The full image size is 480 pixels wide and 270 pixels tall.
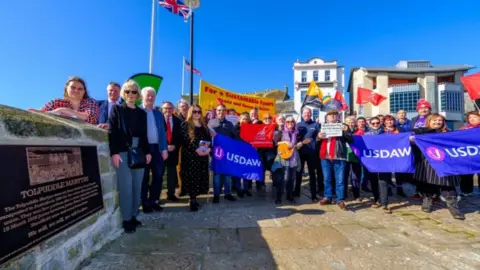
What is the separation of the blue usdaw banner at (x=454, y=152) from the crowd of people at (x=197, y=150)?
0.20 metres

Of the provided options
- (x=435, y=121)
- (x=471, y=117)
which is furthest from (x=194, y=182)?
(x=471, y=117)

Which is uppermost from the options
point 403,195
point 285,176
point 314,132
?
point 314,132

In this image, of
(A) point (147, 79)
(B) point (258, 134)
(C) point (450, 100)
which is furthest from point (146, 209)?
(C) point (450, 100)

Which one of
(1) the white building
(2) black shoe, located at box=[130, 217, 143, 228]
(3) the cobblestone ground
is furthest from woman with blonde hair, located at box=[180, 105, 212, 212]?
(1) the white building

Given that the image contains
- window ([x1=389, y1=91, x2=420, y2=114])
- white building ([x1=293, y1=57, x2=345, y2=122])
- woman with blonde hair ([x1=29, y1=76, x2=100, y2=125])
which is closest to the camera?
woman with blonde hair ([x1=29, y1=76, x2=100, y2=125])

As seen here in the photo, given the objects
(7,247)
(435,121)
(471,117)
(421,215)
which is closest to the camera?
(7,247)

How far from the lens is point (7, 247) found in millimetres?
1639

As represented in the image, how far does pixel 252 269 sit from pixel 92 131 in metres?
2.39

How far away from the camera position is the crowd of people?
10.9 feet

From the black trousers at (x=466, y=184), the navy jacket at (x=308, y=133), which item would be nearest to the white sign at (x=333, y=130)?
the navy jacket at (x=308, y=133)

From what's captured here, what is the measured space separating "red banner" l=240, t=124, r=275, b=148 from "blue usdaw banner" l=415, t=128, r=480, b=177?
298cm

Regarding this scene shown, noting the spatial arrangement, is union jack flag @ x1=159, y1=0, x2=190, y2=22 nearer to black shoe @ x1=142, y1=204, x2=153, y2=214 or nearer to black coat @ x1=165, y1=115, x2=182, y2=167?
black coat @ x1=165, y1=115, x2=182, y2=167

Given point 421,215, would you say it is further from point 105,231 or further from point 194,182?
point 105,231

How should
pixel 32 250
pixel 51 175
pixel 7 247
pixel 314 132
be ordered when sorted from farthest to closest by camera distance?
pixel 314 132
pixel 51 175
pixel 32 250
pixel 7 247
